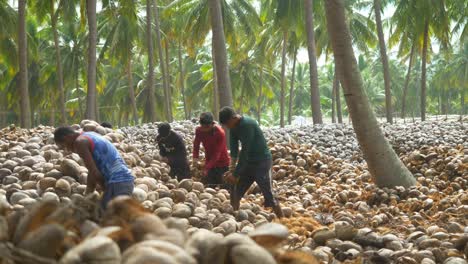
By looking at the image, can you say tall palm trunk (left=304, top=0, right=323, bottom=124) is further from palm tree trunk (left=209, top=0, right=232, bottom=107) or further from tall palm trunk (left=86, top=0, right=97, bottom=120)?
tall palm trunk (left=86, top=0, right=97, bottom=120)

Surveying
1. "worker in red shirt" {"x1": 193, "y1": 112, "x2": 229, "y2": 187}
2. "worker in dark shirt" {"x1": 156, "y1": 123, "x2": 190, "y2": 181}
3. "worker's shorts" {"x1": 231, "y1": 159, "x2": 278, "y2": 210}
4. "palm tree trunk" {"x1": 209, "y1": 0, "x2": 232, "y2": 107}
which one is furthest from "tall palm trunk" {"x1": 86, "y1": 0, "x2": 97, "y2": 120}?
"worker's shorts" {"x1": 231, "y1": 159, "x2": 278, "y2": 210}

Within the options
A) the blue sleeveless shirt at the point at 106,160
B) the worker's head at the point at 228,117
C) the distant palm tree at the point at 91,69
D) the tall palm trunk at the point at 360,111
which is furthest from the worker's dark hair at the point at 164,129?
the distant palm tree at the point at 91,69

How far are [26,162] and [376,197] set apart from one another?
465 cm

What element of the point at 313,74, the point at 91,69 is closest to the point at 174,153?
the point at 91,69

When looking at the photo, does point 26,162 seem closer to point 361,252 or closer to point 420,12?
point 361,252

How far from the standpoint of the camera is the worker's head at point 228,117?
6117mm

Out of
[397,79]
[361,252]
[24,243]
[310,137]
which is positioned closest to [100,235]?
[24,243]

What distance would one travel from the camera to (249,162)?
6.52 meters

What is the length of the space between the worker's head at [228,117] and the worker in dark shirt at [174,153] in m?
2.21

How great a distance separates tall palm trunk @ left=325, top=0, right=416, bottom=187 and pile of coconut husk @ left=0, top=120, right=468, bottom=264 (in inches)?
12.0

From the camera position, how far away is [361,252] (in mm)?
4867

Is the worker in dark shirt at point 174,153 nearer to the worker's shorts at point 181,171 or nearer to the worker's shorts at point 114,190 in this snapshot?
the worker's shorts at point 181,171

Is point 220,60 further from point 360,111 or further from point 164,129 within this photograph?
point 360,111

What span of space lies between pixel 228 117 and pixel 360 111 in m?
Result: 3.01
